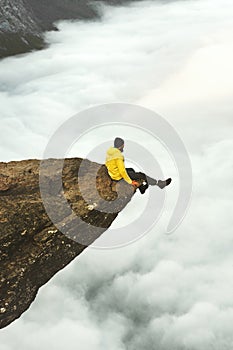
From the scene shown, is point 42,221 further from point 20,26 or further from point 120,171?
point 20,26

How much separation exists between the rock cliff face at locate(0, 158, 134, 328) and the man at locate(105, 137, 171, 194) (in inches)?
19.1

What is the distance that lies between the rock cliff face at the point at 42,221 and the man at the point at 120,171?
1.59 ft

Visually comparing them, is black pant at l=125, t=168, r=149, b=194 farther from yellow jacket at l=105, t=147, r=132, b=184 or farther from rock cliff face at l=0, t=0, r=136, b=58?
rock cliff face at l=0, t=0, r=136, b=58

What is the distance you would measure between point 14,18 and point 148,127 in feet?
474

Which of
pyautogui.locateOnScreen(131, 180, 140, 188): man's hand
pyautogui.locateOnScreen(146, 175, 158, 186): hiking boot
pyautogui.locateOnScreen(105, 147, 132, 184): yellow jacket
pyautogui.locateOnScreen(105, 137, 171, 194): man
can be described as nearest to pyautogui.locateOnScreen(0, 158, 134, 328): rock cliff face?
pyautogui.locateOnScreen(131, 180, 140, 188): man's hand

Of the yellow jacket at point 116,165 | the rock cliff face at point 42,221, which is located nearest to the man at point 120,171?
the yellow jacket at point 116,165

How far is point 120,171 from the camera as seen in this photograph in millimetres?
19938

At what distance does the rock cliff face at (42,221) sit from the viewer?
59.0 ft

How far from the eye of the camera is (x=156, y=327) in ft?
451

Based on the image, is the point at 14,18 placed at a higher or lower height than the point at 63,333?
higher

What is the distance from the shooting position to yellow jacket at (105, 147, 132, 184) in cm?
1978

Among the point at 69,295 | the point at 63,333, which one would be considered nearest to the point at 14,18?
the point at 69,295

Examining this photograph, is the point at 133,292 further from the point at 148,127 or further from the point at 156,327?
the point at 148,127

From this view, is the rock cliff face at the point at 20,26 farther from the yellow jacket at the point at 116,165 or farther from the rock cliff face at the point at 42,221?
the yellow jacket at the point at 116,165
